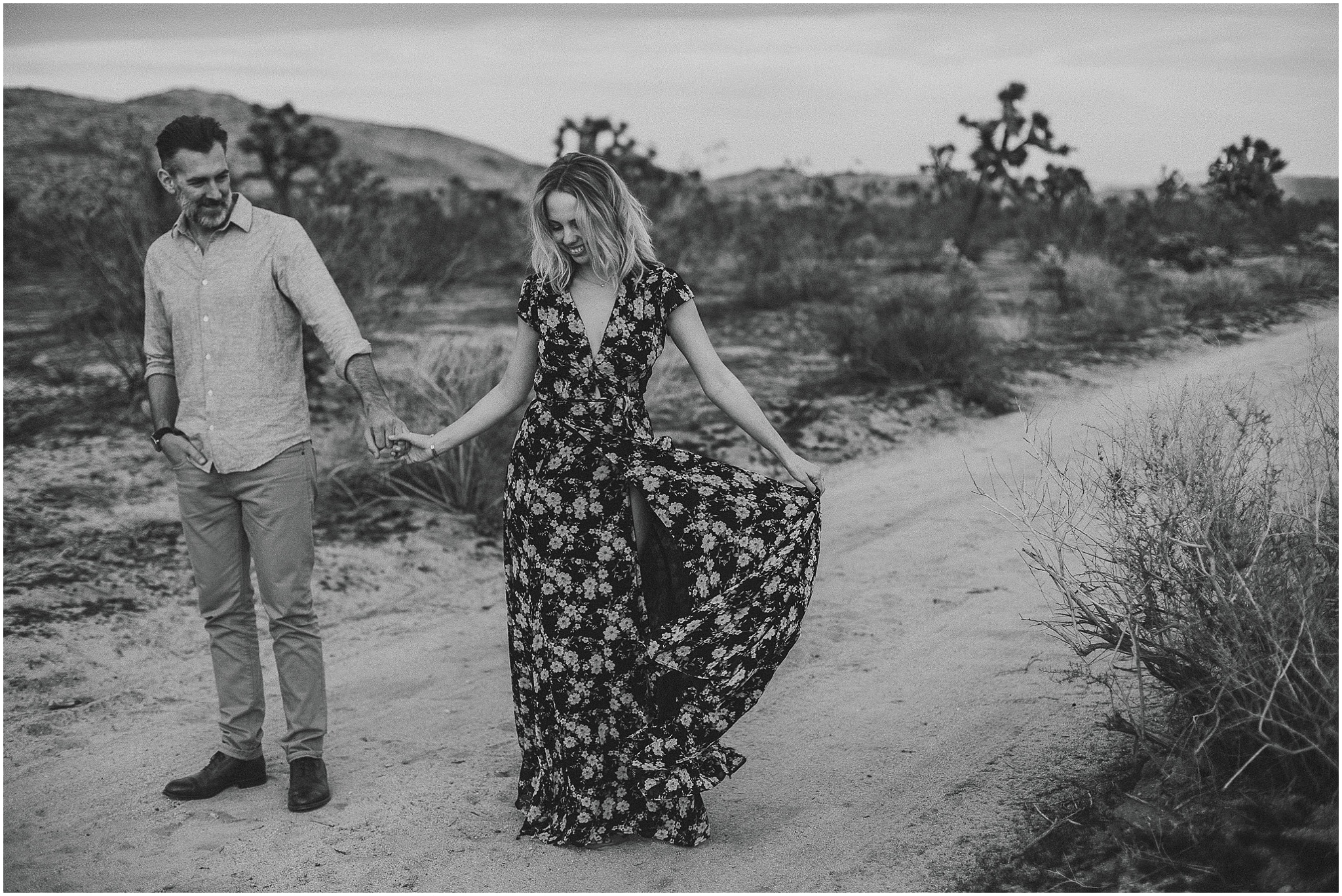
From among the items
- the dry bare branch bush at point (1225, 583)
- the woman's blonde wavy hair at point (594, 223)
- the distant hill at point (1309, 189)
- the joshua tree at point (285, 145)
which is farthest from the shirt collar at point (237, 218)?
the distant hill at point (1309, 189)

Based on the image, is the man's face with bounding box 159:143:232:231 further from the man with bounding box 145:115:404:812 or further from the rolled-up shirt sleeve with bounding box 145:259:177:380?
the rolled-up shirt sleeve with bounding box 145:259:177:380

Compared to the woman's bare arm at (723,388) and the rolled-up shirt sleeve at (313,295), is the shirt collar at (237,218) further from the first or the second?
the woman's bare arm at (723,388)

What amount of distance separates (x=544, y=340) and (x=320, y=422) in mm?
5202

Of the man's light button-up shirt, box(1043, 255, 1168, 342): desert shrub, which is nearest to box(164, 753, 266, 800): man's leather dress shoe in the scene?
the man's light button-up shirt

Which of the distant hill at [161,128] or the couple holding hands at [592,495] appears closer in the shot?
the couple holding hands at [592,495]

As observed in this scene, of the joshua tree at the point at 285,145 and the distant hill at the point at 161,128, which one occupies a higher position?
the distant hill at the point at 161,128

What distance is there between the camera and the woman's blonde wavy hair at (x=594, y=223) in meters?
3.08

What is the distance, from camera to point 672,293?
323 cm

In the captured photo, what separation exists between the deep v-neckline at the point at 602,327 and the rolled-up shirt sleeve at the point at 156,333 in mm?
1293

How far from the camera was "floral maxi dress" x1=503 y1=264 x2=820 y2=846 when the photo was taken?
10.3ft

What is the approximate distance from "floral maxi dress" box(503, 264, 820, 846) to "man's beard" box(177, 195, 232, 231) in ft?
3.13

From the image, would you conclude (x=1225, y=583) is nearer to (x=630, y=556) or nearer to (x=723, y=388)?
(x=723, y=388)

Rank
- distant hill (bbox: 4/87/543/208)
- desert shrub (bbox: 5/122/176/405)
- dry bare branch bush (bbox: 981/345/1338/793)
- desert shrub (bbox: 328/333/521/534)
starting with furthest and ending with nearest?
distant hill (bbox: 4/87/543/208)
desert shrub (bbox: 5/122/176/405)
desert shrub (bbox: 328/333/521/534)
dry bare branch bush (bbox: 981/345/1338/793)

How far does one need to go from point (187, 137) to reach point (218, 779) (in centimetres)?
189
